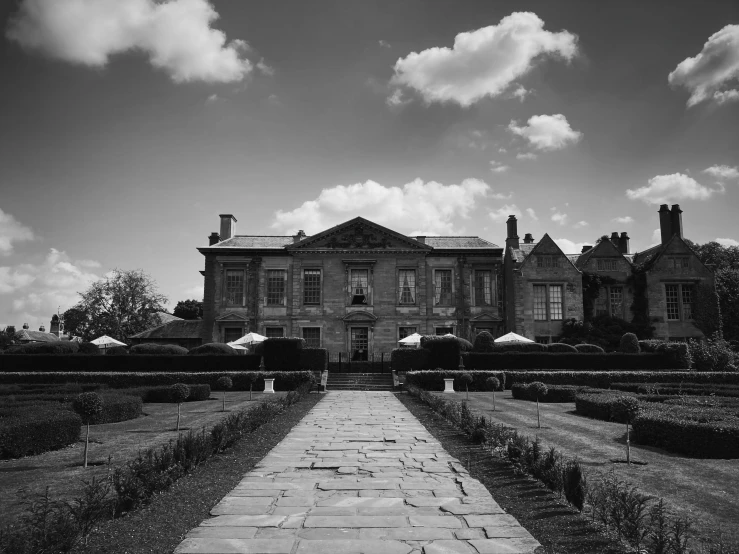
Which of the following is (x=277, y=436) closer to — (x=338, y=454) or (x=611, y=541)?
(x=338, y=454)

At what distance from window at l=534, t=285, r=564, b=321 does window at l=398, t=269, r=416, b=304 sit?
8886mm

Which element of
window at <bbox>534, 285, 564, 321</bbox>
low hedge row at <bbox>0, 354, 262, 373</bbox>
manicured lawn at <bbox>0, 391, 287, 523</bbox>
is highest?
window at <bbox>534, 285, 564, 321</bbox>

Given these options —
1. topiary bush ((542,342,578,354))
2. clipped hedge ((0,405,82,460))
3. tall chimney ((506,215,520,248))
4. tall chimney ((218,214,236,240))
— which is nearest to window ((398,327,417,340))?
tall chimney ((506,215,520,248))

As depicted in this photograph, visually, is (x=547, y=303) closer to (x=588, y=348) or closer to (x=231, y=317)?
(x=588, y=348)

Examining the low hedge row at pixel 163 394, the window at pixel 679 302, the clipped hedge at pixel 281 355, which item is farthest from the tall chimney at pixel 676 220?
the low hedge row at pixel 163 394

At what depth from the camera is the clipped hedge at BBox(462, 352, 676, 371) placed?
103 feet

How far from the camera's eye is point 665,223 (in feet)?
142

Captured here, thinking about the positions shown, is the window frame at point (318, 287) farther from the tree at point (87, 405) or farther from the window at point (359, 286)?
the tree at point (87, 405)

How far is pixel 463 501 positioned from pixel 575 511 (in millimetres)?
1494

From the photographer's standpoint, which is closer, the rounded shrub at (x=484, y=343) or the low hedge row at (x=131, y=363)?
the low hedge row at (x=131, y=363)

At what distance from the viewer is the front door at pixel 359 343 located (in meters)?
41.0

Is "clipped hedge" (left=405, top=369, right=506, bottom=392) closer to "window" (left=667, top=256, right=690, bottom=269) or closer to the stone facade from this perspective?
the stone facade

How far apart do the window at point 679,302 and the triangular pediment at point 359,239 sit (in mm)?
17896

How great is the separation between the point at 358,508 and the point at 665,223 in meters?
43.1
